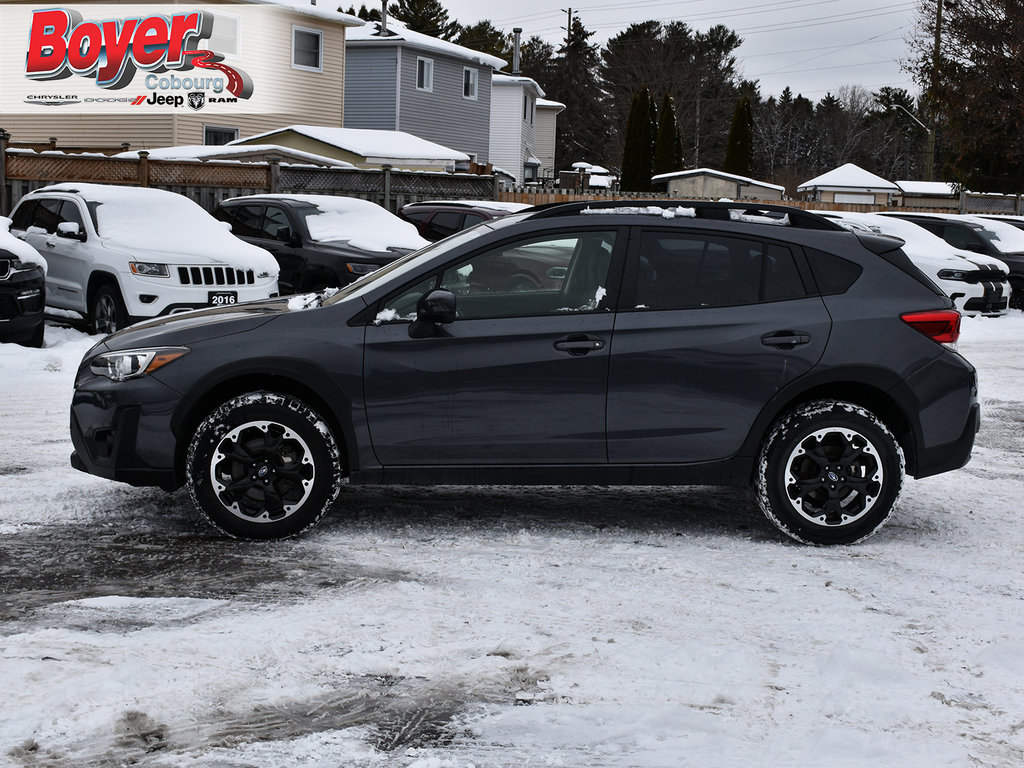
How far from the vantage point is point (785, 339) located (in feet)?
20.0

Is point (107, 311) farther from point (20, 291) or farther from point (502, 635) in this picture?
point (502, 635)

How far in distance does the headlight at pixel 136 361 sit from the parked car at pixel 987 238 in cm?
1794

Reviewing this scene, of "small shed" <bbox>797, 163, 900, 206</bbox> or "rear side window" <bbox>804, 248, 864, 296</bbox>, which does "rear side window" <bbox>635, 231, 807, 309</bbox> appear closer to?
"rear side window" <bbox>804, 248, 864, 296</bbox>

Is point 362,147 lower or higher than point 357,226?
higher

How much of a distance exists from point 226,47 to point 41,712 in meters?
35.3

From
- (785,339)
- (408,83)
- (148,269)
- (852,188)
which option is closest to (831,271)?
(785,339)

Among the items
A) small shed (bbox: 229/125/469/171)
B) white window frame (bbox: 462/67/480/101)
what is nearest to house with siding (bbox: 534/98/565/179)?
white window frame (bbox: 462/67/480/101)

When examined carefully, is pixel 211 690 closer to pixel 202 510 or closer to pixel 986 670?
pixel 202 510

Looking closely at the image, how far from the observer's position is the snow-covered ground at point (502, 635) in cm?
383

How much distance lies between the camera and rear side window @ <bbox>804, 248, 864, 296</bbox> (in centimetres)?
624

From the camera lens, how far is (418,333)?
5.94 metres

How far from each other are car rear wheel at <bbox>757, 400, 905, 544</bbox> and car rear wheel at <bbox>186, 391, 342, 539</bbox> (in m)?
2.19

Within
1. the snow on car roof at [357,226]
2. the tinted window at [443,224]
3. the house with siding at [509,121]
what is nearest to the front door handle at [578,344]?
the snow on car roof at [357,226]

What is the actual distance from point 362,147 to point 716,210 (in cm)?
2833
